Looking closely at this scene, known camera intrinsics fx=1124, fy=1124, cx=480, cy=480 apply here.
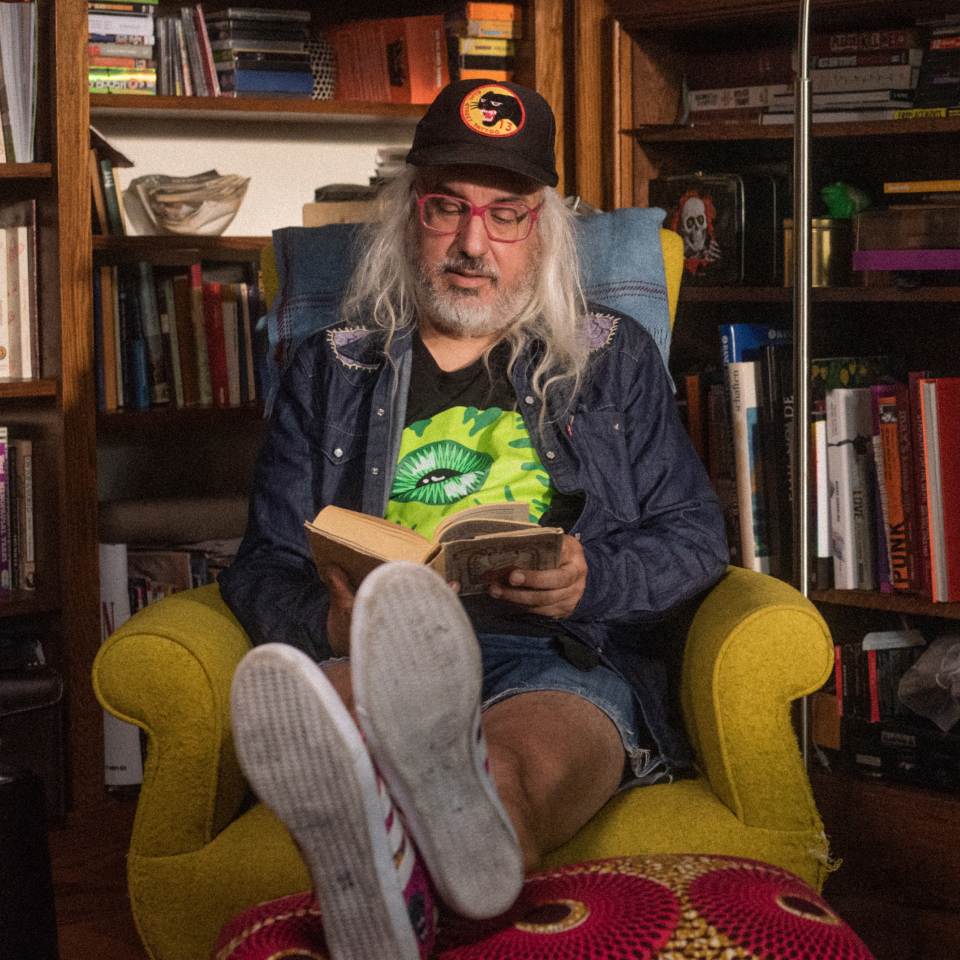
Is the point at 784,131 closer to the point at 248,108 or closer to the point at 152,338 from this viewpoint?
the point at 248,108

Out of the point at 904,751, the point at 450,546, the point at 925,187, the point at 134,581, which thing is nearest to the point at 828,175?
the point at 925,187

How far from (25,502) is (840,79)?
1739 mm

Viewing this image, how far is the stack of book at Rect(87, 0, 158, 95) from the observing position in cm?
217

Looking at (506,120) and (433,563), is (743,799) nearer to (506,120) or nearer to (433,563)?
(433,563)

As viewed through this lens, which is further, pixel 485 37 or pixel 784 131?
pixel 485 37

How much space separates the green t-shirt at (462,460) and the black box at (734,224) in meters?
0.72

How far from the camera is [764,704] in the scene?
1.28 m

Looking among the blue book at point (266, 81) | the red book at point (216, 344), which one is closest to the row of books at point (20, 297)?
the red book at point (216, 344)

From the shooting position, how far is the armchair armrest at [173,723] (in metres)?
1.27

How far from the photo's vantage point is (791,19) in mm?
2080

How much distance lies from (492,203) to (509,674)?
2.22ft

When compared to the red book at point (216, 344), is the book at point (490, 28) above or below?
above

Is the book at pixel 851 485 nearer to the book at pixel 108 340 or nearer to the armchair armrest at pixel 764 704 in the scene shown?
the armchair armrest at pixel 764 704

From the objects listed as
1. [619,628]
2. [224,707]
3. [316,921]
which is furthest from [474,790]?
[619,628]
